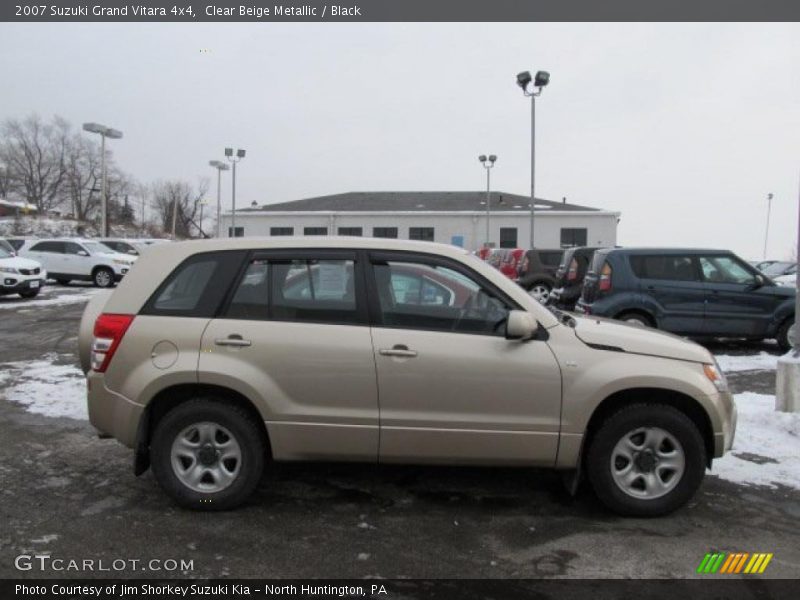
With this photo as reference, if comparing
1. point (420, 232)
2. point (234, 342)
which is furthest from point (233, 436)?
point (420, 232)

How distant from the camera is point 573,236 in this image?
44000mm

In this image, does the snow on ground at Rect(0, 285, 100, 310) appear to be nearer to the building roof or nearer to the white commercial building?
the white commercial building

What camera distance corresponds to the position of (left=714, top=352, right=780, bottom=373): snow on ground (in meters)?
9.22

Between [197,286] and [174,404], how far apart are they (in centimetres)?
78

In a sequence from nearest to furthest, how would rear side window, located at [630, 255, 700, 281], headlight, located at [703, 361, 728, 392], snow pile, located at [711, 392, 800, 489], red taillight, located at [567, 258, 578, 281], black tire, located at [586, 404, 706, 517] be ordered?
black tire, located at [586, 404, 706, 517] → headlight, located at [703, 361, 728, 392] → snow pile, located at [711, 392, 800, 489] → rear side window, located at [630, 255, 700, 281] → red taillight, located at [567, 258, 578, 281]

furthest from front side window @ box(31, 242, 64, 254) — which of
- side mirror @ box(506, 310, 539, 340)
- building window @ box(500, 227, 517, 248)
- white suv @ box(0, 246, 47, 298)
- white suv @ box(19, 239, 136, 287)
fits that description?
building window @ box(500, 227, 517, 248)

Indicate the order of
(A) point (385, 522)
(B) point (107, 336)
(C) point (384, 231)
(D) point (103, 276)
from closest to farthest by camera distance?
1. (A) point (385, 522)
2. (B) point (107, 336)
3. (D) point (103, 276)
4. (C) point (384, 231)

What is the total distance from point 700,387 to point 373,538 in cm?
221

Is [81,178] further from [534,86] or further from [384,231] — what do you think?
[534,86]

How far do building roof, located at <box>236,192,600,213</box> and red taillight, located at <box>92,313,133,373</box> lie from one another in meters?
41.8

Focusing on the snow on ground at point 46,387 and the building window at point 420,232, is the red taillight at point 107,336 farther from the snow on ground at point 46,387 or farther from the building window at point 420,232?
the building window at point 420,232

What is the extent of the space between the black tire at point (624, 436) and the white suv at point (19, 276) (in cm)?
1825

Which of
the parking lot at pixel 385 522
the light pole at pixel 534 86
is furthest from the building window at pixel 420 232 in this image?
the parking lot at pixel 385 522

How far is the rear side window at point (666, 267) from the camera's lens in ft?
33.4
